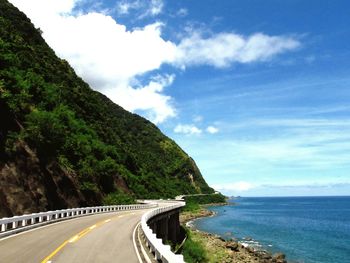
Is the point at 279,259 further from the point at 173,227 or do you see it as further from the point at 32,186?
the point at 32,186

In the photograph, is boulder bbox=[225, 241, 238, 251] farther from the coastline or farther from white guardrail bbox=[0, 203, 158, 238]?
white guardrail bbox=[0, 203, 158, 238]

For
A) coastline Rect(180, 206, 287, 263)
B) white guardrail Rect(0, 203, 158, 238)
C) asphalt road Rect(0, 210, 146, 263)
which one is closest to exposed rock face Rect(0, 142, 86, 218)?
white guardrail Rect(0, 203, 158, 238)

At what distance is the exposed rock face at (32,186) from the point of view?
3775cm

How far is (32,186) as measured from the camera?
42375 mm

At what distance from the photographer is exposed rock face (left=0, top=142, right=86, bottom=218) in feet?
124

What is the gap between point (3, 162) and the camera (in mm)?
39406

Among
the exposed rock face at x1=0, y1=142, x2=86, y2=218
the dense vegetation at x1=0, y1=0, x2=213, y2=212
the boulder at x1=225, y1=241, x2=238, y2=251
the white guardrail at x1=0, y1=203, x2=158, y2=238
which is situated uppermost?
the dense vegetation at x1=0, y1=0, x2=213, y2=212

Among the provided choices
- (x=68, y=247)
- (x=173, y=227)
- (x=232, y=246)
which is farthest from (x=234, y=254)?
(x=68, y=247)

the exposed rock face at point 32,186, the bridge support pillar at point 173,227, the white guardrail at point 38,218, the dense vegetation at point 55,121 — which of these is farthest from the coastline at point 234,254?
the dense vegetation at point 55,121

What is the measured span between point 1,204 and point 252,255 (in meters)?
28.9

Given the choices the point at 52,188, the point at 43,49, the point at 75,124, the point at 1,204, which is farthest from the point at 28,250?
the point at 43,49

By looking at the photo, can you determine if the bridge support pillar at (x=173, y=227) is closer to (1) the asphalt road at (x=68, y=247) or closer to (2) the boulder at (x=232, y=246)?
(2) the boulder at (x=232, y=246)

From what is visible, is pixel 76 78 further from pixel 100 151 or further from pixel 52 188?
pixel 52 188

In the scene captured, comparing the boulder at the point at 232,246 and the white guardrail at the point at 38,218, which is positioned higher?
the white guardrail at the point at 38,218
